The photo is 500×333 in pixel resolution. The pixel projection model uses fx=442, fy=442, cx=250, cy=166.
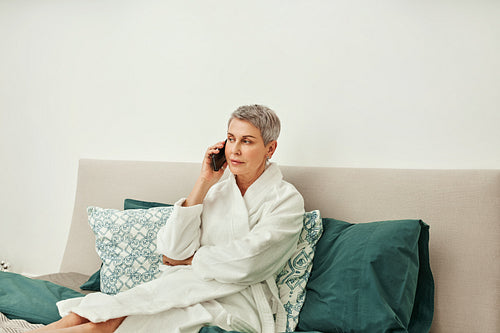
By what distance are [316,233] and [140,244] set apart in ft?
2.72

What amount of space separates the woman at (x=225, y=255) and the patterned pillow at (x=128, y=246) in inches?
5.7

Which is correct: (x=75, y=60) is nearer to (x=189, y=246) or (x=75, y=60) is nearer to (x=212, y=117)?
(x=212, y=117)

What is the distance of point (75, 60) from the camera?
9.84 feet

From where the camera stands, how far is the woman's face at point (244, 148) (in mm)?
1891

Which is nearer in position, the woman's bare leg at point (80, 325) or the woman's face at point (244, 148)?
the woman's bare leg at point (80, 325)

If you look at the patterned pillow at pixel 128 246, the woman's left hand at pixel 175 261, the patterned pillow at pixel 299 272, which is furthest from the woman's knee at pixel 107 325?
the patterned pillow at pixel 299 272

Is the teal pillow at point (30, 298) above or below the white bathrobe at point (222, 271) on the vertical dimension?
below

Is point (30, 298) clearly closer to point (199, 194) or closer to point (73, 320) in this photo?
point (73, 320)

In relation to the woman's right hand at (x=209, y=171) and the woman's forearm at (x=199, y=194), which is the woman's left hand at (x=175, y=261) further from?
the woman's right hand at (x=209, y=171)

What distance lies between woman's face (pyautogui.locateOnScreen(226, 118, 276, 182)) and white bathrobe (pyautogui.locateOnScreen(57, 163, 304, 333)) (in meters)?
0.08

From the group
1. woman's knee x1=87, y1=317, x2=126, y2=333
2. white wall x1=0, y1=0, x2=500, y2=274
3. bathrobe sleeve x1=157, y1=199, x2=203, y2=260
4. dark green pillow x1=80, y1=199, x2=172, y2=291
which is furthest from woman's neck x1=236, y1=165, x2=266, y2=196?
woman's knee x1=87, y1=317, x2=126, y2=333

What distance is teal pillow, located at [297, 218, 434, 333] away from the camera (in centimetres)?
154

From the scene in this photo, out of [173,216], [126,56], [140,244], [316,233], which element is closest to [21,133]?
[126,56]

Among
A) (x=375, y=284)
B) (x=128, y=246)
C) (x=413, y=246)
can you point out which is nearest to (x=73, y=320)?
(x=128, y=246)
